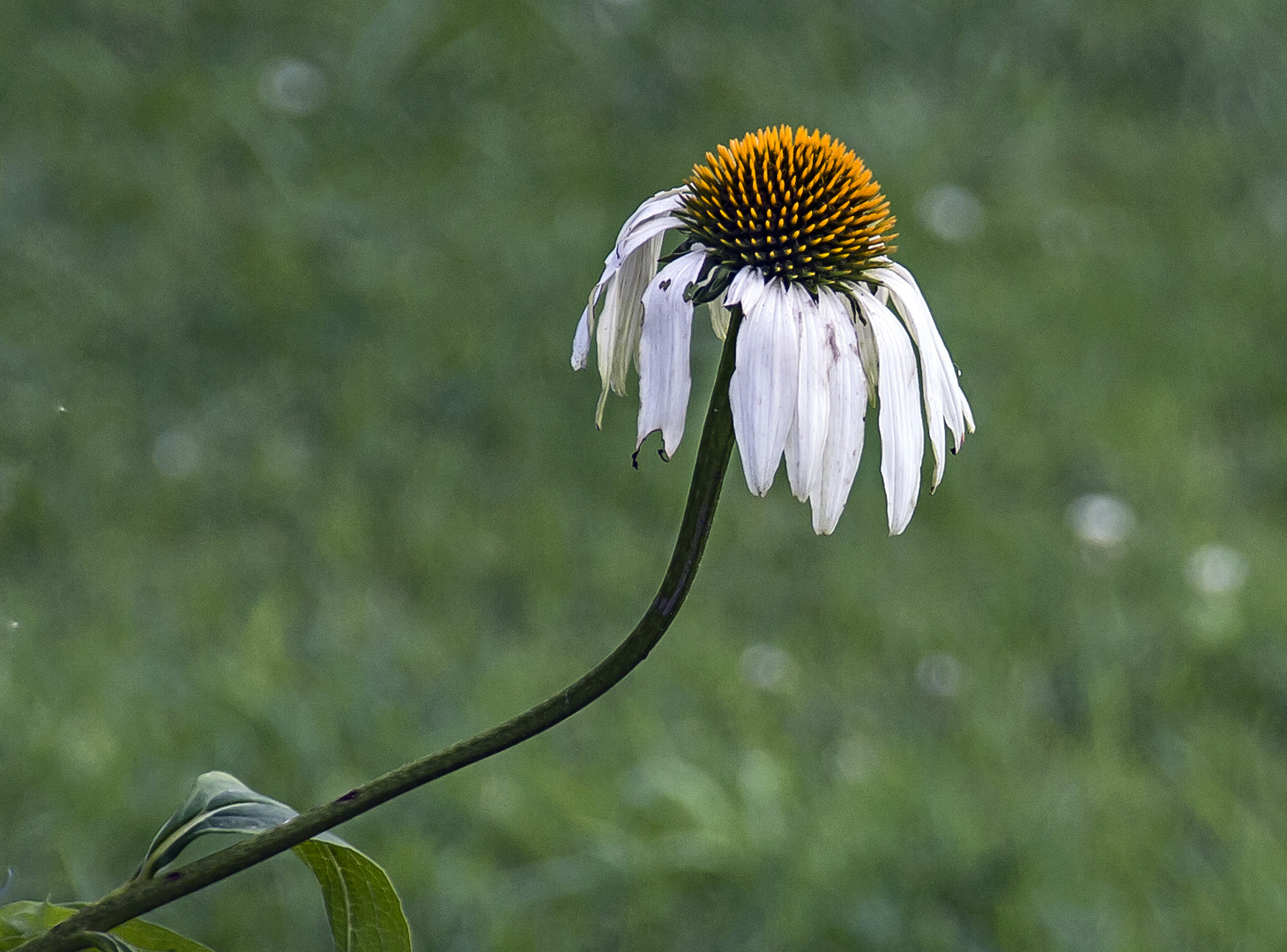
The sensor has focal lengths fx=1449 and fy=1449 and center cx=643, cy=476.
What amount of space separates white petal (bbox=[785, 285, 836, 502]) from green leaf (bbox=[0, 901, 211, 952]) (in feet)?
1.19

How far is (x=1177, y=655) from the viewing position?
2.02 meters

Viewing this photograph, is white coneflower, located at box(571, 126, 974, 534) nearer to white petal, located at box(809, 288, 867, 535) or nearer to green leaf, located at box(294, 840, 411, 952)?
white petal, located at box(809, 288, 867, 535)

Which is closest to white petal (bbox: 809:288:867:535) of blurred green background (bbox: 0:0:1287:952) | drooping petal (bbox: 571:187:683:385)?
drooping petal (bbox: 571:187:683:385)

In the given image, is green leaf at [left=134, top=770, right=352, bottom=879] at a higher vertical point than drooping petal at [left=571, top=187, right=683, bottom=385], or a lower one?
lower

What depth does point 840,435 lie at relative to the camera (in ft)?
2.03

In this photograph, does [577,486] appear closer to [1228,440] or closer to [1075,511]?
[1075,511]

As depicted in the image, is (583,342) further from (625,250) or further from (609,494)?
(609,494)

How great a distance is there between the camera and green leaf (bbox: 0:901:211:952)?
70 centimetres

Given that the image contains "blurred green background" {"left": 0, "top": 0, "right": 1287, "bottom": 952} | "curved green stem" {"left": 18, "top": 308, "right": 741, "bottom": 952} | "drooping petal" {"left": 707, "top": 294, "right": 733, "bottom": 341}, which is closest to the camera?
"curved green stem" {"left": 18, "top": 308, "right": 741, "bottom": 952}

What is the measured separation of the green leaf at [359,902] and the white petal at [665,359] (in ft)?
0.81

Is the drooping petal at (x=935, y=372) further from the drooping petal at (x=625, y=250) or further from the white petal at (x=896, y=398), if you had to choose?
the drooping petal at (x=625, y=250)

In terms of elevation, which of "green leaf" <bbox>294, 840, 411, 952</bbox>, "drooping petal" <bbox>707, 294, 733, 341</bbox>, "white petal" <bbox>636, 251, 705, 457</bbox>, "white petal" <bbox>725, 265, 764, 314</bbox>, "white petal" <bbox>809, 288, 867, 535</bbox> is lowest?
"green leaf" <bbox>294, 840, 411, 952</bbox>

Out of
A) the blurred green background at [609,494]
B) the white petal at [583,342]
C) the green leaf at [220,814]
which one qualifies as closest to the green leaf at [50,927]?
the green leaf at [220,814]

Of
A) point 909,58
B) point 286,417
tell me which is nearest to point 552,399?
point 286,417
